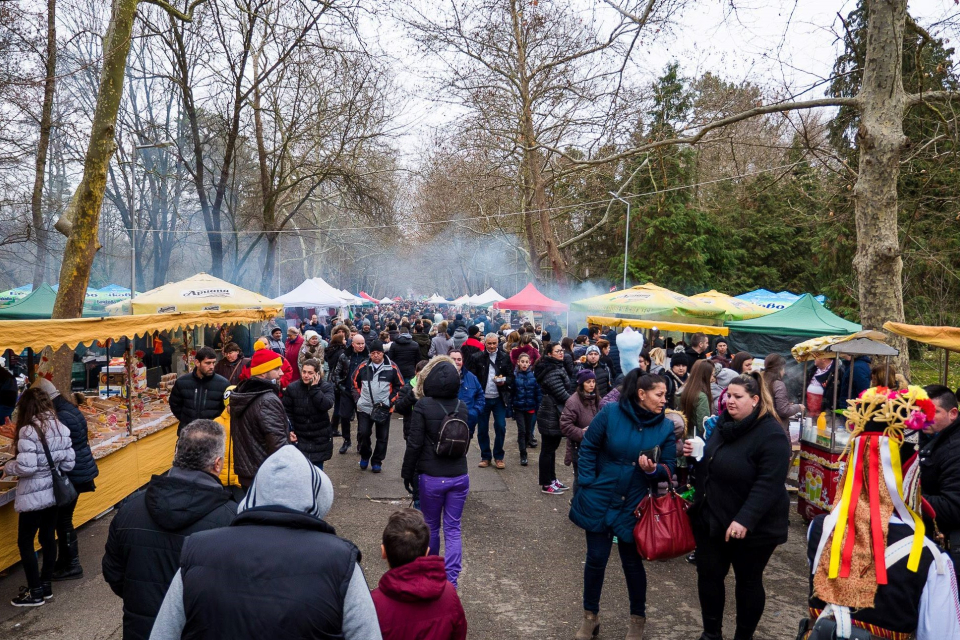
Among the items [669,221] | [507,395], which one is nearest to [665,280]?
[669,221]

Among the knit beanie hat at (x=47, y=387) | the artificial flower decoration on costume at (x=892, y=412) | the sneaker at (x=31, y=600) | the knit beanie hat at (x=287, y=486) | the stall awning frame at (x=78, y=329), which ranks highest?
the stall awning frame at (x=78, y=329)

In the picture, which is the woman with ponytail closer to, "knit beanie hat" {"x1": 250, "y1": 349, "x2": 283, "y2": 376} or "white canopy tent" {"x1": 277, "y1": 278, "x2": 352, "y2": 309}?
"knit beanie hat" {"x1": 250, "y1": 349, "x2": 283, "y2": 376}

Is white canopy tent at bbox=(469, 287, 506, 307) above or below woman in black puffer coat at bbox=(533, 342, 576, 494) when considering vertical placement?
above

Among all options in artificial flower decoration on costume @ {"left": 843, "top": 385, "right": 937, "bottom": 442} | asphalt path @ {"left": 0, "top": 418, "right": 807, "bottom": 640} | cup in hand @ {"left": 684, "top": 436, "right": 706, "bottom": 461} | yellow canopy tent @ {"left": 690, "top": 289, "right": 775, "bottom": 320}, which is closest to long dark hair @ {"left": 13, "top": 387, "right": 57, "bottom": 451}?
asphalt path @ {"left": 0, "top": 418, "right": 807, "bottom": 640}

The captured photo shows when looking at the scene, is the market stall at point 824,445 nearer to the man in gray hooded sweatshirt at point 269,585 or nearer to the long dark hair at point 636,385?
the long dark hair at point 636,385

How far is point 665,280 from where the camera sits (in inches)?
1224

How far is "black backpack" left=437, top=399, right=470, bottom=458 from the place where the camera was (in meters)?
4.84

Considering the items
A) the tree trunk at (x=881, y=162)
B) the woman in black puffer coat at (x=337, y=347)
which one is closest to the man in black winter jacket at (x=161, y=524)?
the woman in black puffer coat at (x=337, y=347)

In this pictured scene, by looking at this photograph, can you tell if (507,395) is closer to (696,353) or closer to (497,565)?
(696,353)

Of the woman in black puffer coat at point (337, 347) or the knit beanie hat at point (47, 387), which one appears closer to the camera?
the knit beanie hat at point (47, 387)

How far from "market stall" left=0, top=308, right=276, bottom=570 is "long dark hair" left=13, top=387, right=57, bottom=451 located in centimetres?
34

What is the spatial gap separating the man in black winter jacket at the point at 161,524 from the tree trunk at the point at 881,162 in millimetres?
9153

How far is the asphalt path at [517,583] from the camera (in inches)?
176

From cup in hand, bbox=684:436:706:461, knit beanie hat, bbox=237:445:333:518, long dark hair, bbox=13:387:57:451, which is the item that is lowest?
cup in hand, bbox=684:436:706:461
